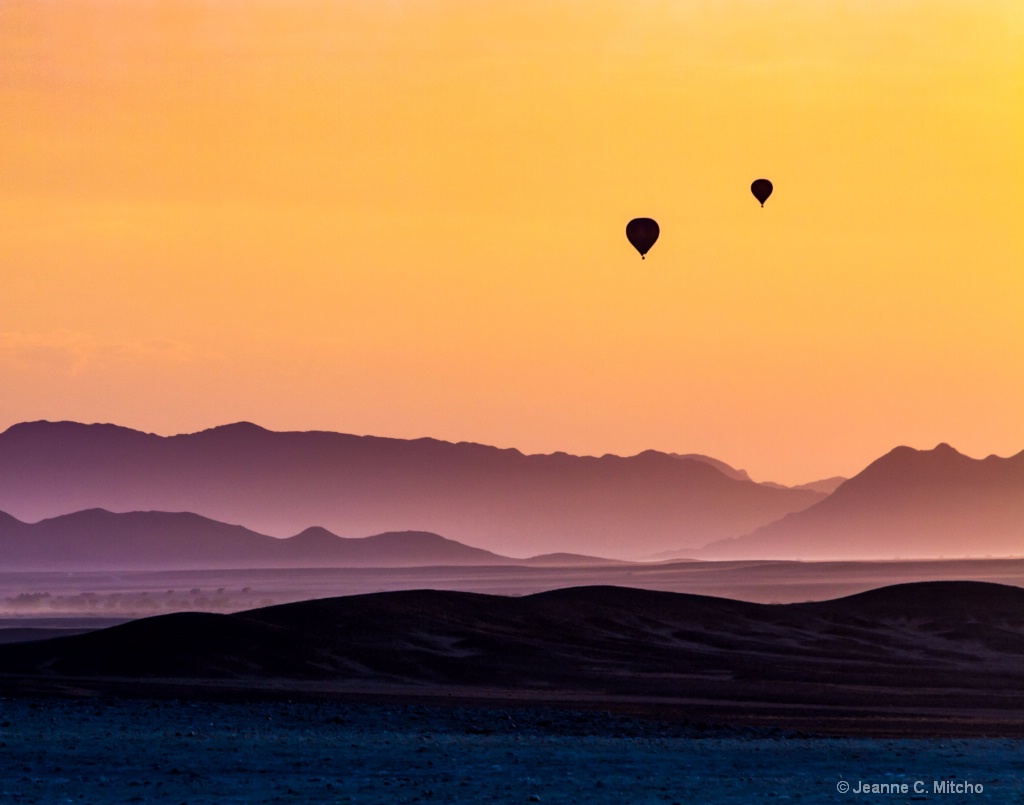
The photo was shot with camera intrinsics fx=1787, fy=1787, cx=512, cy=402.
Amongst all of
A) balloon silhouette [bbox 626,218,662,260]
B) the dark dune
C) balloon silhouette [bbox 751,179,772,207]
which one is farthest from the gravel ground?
balloon silhouette [bbox 751,179,772,207]

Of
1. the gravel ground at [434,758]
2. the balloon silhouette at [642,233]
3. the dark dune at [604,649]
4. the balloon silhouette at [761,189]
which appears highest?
the balloon silhouette at [761,189]

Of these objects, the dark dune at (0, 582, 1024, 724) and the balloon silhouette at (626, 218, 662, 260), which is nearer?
the dark dune at (0, 582, 1024, 724)

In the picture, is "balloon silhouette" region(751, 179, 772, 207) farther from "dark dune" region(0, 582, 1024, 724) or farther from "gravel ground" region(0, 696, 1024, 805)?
"gravel ground" region(0, 696, 1024, 805)

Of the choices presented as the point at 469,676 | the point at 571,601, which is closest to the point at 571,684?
the point at 469,676

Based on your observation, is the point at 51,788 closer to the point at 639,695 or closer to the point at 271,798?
the point at 271,798

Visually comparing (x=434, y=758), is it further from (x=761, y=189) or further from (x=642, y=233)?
(x=761, y=189)

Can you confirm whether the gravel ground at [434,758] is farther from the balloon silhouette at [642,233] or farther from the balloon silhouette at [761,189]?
the balloon silhouette at [761,189]

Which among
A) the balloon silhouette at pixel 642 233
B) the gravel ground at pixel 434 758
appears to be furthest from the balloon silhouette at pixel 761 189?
the gravel ground at pixel 434 758
